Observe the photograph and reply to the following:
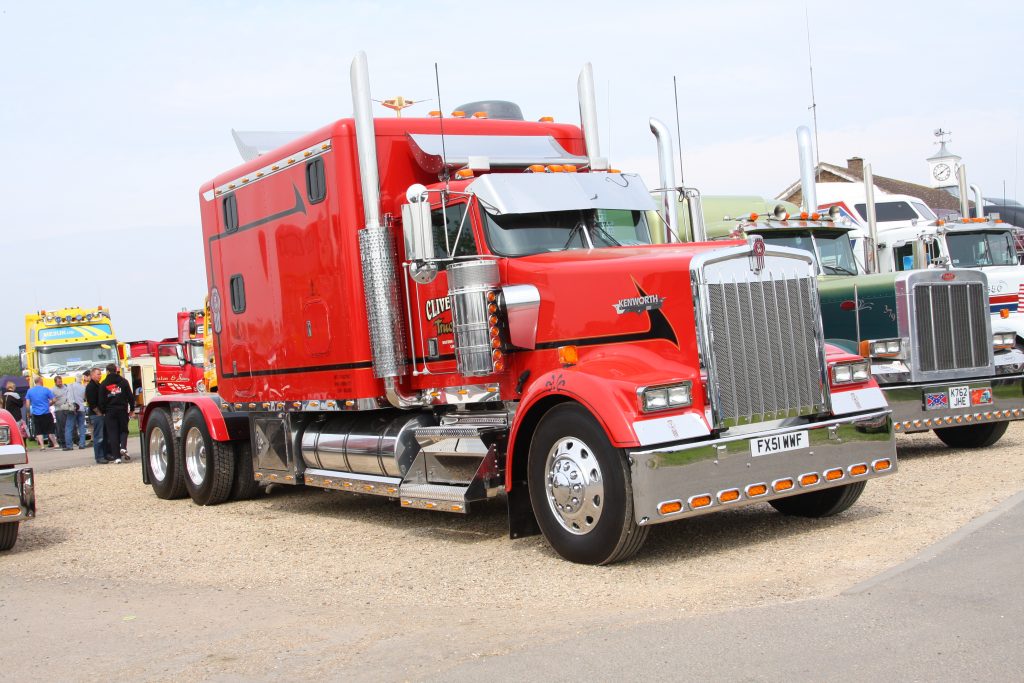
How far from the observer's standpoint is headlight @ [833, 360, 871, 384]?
8047 mm

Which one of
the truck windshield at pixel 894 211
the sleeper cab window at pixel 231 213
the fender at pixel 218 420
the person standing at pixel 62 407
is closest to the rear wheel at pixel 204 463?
the fender at pixel 218 420

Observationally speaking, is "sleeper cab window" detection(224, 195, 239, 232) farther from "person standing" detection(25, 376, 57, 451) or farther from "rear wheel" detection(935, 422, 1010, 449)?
"person standing" detection(25, 376, 57, 451)

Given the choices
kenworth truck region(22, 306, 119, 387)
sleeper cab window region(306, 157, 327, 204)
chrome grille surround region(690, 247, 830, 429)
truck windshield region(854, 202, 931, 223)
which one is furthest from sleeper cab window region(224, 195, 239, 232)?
kenworth truck region(22, 306, 119, 387)

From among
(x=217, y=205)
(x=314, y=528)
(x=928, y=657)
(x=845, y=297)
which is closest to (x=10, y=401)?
(x=217, y=205)

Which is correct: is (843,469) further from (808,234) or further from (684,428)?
(808,234)

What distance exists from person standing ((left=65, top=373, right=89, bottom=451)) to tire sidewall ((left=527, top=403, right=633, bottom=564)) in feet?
64.3

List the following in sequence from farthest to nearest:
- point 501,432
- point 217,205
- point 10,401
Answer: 1. point 10,401
2. point 217,205
3. point 501,432

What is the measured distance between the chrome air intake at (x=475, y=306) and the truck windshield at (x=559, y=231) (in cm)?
26

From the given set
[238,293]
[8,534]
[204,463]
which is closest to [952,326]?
[238,293]

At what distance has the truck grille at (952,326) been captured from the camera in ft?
37.7

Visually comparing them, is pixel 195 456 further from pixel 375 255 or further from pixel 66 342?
pixel 66 342

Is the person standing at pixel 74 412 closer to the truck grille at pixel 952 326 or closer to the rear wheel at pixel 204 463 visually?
the rear wheel at pixel 204 463

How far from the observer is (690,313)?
731 centimetres

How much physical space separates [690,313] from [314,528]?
4477mm
